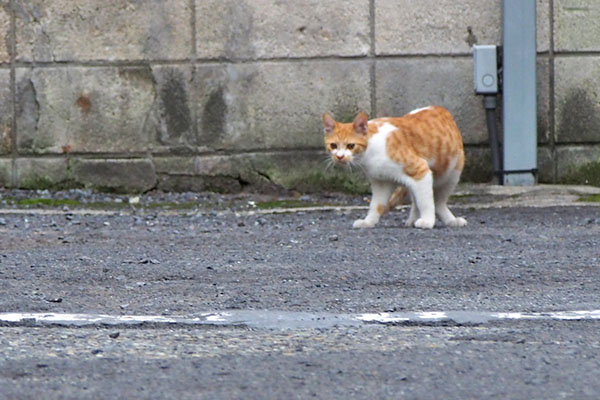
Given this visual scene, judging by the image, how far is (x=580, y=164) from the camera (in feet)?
26.7

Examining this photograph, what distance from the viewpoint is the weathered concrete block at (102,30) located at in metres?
8.19

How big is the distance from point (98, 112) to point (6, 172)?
31.4 inches

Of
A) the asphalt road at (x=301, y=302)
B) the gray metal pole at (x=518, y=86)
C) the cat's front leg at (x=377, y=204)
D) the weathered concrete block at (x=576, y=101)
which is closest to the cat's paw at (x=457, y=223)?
the asphalt road at (x=301, y=302)

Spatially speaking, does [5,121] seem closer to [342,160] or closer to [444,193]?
[342,160]

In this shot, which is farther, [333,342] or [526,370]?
[333,342]

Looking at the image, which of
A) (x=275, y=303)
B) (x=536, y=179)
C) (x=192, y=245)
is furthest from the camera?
(x=536, y=179)

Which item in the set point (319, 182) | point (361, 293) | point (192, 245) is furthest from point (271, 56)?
point (361, 293)

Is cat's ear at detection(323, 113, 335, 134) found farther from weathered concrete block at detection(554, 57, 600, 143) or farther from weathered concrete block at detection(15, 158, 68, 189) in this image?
weathered concrete block at detection(15, 158, 68, 189)

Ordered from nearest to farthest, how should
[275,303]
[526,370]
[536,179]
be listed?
[526,370] < [275,303] < [536,179]

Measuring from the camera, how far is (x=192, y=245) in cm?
566

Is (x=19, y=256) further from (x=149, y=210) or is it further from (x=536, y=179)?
(x=536, y=179)

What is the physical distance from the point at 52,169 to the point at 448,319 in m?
5.32

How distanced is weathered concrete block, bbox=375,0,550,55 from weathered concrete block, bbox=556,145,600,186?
0.92 m

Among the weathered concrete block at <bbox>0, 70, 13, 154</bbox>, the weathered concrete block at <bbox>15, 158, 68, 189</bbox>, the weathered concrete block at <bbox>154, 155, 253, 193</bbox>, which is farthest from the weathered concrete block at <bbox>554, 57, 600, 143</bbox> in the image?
the weathered concrete block at <bbox>0, 70, 13, 154</bbox>
